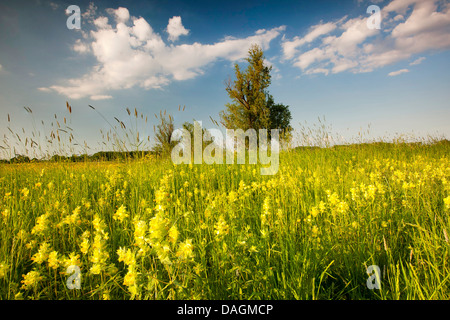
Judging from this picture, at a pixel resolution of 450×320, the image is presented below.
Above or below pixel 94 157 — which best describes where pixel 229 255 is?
below

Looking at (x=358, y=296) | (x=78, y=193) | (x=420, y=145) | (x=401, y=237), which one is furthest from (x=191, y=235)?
(x=420, y=145)

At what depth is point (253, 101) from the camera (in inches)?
1131

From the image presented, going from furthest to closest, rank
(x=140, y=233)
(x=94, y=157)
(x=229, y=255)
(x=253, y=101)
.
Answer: (x=253, y=101) < (x=94, y=157) < (x=229, y=255) < (x=140, y=233)

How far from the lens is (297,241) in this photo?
2.06 meters

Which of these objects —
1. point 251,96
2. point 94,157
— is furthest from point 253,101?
point 94,157

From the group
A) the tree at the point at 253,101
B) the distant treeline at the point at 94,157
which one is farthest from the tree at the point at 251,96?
the distant treeline at the point at 94,157

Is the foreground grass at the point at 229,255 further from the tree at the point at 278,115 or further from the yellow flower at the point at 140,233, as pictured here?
the tree at the point at 278,115

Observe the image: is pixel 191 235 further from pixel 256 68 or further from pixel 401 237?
pixel 256 68

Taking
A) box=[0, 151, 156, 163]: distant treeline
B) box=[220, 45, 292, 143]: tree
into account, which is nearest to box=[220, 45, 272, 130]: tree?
box=[220, 45, 292, 143]: tree

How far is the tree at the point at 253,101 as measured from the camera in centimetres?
2786

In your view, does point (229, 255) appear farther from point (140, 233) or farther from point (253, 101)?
point (253, 101)

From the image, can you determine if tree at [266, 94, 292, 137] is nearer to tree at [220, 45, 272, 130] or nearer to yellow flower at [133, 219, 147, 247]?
tree at [220, 45, 272, 130]

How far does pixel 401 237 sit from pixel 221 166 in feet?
12.2
